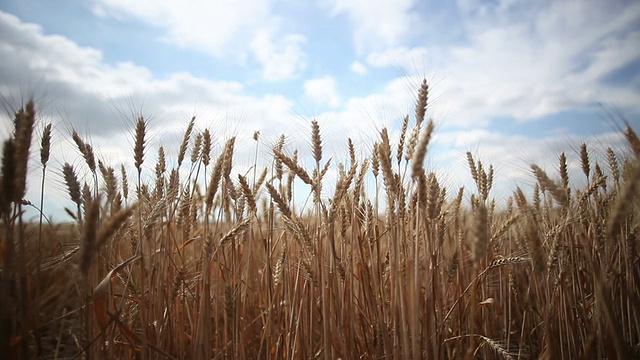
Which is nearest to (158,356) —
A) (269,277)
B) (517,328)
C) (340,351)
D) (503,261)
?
(269,277)

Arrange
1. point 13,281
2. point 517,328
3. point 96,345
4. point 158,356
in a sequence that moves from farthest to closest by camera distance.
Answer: point 517,328
point 158,356
point 96,345
point 13,281

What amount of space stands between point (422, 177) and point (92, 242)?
4.08 ft

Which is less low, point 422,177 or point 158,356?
point 422,177

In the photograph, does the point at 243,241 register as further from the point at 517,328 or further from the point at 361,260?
the point at 517,328

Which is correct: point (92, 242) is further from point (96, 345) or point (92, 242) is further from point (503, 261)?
point (503, 261)

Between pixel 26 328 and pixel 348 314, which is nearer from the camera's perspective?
pixel 26 328

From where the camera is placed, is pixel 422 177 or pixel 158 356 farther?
pixel 158 356

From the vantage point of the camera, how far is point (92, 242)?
1.16 meters

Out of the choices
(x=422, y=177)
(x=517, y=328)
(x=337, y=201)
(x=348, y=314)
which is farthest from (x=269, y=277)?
(x=517, y=328)

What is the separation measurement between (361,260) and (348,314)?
0.35 metres

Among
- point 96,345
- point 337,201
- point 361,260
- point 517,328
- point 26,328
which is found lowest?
point 517,328

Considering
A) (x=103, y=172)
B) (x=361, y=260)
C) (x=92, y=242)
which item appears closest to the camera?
(x=92, y=242)

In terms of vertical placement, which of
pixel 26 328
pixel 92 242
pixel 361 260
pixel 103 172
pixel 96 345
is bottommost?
pixel 96 345

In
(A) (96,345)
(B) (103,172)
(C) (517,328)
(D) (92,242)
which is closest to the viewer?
(D) (92,242)
